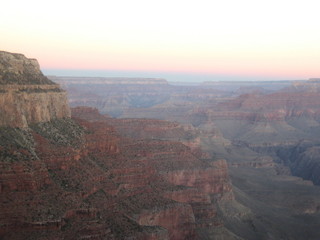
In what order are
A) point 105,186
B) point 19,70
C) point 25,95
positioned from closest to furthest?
point 25,95, point 105,186, point 19,70

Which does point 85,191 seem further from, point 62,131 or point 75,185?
point 62,131

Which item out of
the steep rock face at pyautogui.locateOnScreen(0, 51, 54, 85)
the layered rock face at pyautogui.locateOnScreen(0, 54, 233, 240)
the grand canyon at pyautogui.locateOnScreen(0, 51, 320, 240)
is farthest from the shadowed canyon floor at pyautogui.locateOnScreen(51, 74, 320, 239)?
the steep rock face at pyautogui.locateOnScreen(0, 51, 54, 85)

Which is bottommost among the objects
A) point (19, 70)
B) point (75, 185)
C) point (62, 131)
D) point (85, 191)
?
point (85, 191)

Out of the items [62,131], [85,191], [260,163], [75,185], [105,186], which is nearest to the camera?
[75,185]

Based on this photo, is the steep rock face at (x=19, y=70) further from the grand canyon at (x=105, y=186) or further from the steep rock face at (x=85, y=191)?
the steep rock face at (x=85, y=191)

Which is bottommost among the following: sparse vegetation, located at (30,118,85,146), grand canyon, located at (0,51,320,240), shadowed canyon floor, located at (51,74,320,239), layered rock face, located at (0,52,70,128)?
shadowed canyon floor, located at (51,74,320,239)

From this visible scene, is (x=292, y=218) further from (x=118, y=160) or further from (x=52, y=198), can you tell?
(x=52, y=198)

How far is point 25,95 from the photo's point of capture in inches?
1902

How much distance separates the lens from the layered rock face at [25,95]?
45.8 m

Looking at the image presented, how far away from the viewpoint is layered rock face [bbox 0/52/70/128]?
45.8m

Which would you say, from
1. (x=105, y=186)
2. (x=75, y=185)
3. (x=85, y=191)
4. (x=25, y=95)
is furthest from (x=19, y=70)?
(x=85, y=191)

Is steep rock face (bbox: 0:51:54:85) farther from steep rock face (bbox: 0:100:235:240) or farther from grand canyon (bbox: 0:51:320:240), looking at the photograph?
steep rock face (bbox: 0:100:235:240)

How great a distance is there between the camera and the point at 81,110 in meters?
83.5

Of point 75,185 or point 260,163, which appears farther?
point 260,163
